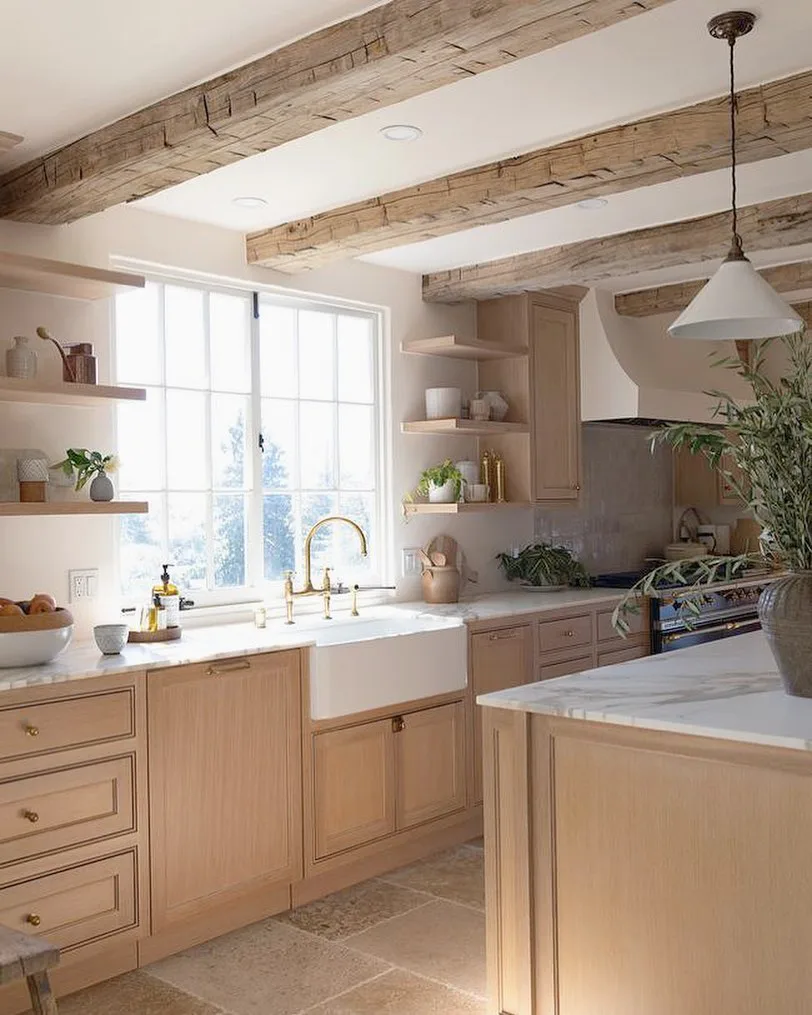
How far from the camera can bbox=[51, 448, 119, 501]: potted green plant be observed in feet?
11.8

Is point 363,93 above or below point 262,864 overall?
above

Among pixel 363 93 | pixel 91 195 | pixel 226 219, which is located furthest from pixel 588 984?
pixel 226 219

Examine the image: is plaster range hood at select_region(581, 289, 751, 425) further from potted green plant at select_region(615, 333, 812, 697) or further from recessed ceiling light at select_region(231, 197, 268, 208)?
potted green plant at select_region(615, 333, 812, 697)

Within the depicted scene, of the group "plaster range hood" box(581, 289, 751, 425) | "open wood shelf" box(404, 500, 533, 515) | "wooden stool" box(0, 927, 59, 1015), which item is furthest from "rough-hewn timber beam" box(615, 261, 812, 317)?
"wooden stool" box(0, 927, 59, 1015)

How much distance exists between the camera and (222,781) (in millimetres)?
3512

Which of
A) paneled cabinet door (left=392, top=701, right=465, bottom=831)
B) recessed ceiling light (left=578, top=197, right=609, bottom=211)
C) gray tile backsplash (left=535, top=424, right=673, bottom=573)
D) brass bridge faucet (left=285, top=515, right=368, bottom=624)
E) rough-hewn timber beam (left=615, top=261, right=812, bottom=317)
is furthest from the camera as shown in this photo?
gray tile backsplash (left=535, top=424, right=673, bottom=573)

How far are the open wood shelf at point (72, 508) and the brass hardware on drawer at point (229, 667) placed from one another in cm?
59

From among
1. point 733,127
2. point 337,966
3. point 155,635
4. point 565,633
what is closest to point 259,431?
point 155,635

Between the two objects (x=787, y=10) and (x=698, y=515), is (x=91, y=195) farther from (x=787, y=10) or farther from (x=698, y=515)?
(x=698, y=515)

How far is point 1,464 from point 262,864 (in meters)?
1.59

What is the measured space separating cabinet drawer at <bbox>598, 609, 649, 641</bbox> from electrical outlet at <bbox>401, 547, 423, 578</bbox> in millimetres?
908

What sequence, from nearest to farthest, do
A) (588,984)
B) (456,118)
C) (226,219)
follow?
(588,984), (456,118), (226,219)

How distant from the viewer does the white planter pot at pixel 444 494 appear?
16.6 feet

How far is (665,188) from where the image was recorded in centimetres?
393
